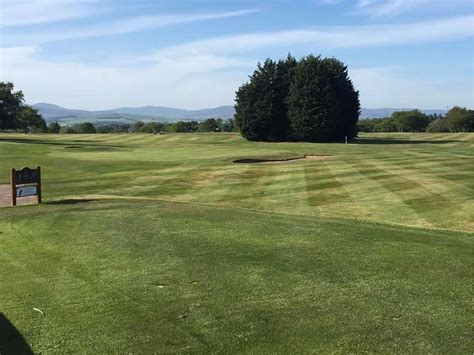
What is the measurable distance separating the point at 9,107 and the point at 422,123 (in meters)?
115

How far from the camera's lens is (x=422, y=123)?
158500 millimetres

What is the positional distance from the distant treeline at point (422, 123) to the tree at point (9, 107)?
78.4 m

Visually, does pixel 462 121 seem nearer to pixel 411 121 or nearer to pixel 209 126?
pixel 411 121

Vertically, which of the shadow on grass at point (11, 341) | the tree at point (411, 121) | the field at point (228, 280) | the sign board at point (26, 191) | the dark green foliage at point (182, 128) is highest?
the tree at point (411, 121)

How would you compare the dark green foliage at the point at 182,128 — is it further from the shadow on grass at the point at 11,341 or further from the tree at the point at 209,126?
the shadow on grass at the point at 11,341

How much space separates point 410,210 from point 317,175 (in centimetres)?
995

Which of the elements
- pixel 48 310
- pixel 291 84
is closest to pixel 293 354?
pixel 48 310

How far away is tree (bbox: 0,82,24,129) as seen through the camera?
8312 centimetres

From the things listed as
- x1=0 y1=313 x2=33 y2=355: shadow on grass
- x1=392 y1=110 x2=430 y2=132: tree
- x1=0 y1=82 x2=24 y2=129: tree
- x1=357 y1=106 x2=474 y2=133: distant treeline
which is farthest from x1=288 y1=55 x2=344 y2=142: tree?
x1=392 y1=110 x2=430 y2=132: tree

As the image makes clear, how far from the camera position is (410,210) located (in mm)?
17953

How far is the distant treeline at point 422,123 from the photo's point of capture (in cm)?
13200

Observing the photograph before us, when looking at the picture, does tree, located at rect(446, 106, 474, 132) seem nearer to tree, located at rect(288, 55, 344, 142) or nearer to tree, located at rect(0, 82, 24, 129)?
tree, located at rect(288, 55, 344, 142)

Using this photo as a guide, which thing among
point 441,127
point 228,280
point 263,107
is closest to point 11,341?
point 228,280

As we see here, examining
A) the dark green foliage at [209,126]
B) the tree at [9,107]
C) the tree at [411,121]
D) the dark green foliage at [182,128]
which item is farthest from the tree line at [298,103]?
the tree at [411,121]
